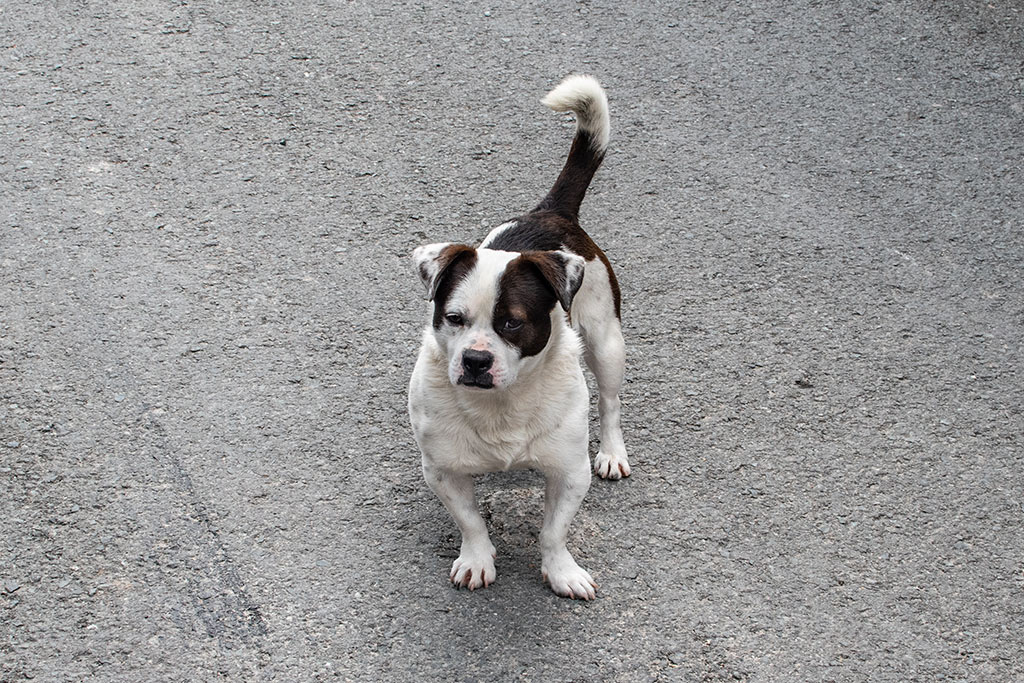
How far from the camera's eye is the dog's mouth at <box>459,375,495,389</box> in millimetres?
3146

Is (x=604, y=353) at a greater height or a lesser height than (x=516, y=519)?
greater

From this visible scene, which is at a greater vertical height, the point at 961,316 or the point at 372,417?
the point at 961,316

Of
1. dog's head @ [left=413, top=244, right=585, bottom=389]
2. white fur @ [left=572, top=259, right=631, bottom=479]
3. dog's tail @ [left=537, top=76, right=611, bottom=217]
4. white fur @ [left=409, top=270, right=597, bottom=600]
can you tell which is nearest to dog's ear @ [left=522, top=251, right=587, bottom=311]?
dog's head @ [left=413, top=244, right=585, bottom=389]

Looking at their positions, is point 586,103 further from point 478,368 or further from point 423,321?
point 478,368

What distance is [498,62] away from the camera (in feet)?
21.3

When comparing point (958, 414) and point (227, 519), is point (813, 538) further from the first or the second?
point (227, 519)

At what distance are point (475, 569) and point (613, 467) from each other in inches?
27.6

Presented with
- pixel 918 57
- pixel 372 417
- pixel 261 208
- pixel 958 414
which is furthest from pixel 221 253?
pixel 918 57

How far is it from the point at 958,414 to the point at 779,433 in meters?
0.70

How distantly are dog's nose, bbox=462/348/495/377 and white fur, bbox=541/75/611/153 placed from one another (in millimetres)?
1303

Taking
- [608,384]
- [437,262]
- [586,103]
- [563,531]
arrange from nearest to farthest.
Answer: [437,262]
[563,531]
[608,384]
[586,103]

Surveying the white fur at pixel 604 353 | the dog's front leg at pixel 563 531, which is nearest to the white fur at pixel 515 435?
the dog's front leg at pixel 563 531

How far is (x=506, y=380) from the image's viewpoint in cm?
317

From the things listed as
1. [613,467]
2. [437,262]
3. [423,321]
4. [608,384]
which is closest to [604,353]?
[608,384]
